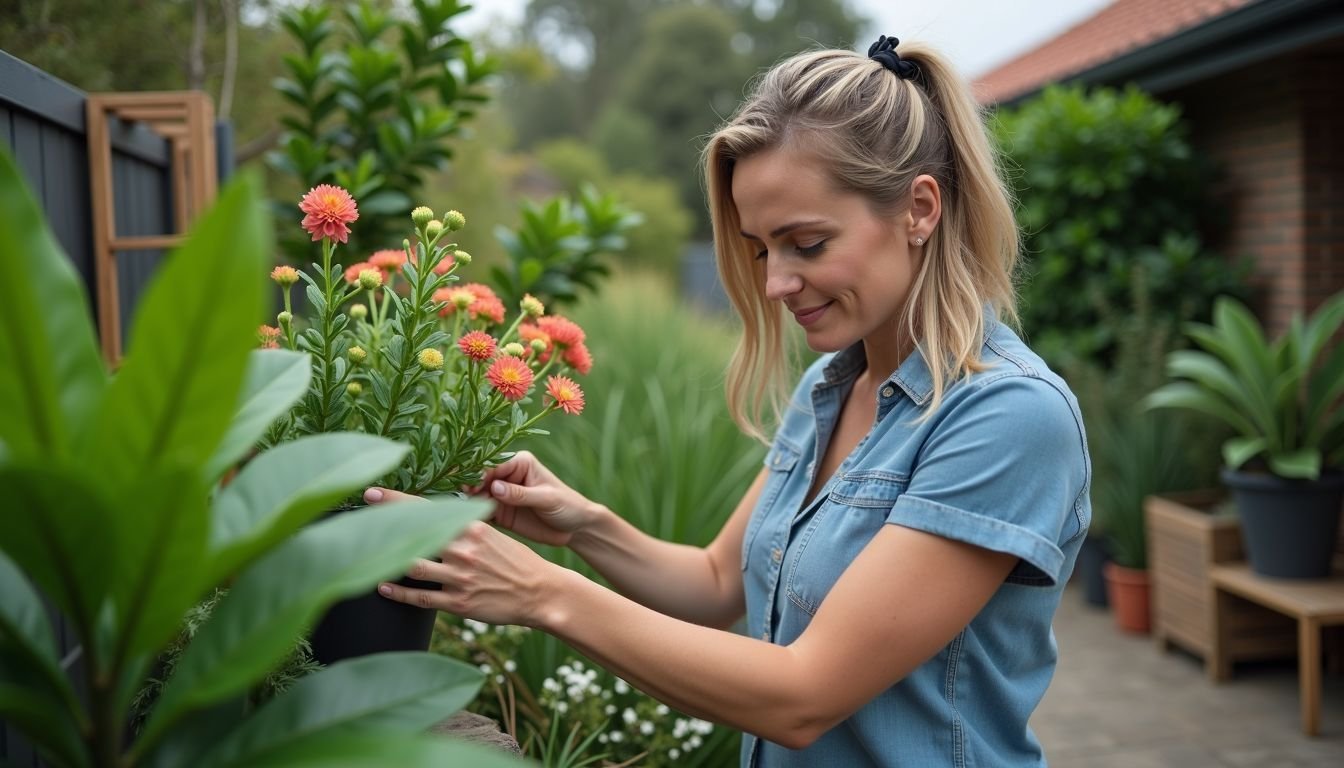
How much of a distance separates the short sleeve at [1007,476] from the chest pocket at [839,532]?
0.09 meters

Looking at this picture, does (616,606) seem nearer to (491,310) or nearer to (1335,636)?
(491,310)

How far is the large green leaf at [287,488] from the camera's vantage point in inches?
26.2

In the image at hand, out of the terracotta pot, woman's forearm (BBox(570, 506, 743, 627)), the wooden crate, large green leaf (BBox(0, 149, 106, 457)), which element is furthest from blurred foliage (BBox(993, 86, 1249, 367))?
large green leaf (BBox(0, 149, 106, 457))

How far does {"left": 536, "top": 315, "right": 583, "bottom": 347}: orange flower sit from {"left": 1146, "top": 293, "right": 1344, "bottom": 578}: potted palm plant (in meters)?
3.47

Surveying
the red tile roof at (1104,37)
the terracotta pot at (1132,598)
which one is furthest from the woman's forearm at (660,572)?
the red tile roof at (1104,37)

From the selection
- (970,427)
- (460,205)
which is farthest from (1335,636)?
(460,205)

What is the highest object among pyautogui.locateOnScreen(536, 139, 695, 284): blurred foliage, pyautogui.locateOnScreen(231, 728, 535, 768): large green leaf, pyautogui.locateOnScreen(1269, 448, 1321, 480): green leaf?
pyautogui.locateOnScreen(536, 139, 695, 284): blurred foliage

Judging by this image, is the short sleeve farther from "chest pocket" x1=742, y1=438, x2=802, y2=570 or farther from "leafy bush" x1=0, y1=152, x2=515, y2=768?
"leafy bush" x1=0, y1=152, x2=515, y2=768

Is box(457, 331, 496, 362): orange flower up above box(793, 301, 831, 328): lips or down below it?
below

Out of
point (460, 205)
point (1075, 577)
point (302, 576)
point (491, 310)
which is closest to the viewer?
point (302, 576)

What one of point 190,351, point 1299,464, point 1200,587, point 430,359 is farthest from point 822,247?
point 1200,587

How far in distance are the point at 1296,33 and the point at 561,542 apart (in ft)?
15.3

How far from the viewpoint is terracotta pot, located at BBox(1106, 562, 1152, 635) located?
17.6 ft

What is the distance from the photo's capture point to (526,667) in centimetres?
238
